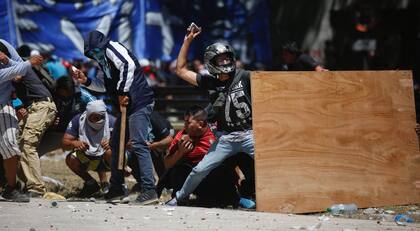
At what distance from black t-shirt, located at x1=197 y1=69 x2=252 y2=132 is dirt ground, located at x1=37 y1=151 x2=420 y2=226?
44.6 inches

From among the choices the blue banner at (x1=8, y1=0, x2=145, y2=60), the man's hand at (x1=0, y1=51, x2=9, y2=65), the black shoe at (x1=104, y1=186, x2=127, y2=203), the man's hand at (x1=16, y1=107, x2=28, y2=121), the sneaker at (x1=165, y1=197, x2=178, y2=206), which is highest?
the blue banner at (x1=8, y1=0, x2=145, y2=60)

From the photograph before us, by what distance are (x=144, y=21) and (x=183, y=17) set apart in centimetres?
145

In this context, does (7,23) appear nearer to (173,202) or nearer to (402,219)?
(173,202)

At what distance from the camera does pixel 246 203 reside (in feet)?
25.9

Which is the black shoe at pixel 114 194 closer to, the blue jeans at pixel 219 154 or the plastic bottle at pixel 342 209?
the blue jeans at pixel 219 154

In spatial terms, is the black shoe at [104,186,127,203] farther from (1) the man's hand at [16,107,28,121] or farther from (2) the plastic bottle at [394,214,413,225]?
(2) the plastic bottle at [394,214,413,225]

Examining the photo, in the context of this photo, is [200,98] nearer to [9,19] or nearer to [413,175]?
[9,19]

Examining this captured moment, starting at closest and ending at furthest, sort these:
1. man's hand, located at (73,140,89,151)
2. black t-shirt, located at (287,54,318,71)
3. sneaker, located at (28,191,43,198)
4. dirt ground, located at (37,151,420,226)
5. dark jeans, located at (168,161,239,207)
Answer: dirt ground, located at (37,151,420,226)
dark jeans, located at (168,161,239,207)
sneaker, located at (28,191,43,198)
man's hand, located at (73,140,89,151)
black t-shirt, located at (287,54,318,71)

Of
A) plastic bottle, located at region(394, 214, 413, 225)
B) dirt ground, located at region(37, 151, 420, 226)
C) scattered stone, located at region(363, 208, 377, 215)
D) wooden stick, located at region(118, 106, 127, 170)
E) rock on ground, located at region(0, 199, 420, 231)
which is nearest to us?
rock on ground, located at region(0, 199, 420, 231)

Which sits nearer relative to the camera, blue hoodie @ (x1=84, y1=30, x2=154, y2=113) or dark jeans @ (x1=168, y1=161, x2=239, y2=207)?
blue hoodie @ (x1=84, y1=30, x2=154, y2=113)

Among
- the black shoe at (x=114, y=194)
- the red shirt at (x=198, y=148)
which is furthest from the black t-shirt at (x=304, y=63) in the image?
the black shoe at (x=114, y=194)

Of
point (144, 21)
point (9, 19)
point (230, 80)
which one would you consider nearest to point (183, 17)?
point (144, 21)

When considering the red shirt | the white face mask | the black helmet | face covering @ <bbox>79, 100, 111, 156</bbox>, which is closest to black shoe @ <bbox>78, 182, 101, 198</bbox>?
face covering @ <bbox>79, 100, 111, 156</bbox>

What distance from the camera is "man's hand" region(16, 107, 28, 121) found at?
8.82 metres
